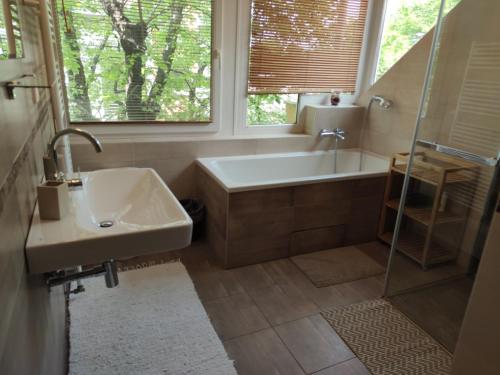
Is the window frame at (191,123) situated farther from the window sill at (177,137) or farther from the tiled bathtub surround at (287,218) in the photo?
the tiled bathtub surround at (287,218)

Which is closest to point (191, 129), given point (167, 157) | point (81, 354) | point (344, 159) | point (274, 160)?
point (167, 157)

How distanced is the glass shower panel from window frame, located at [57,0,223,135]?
5.20 ft

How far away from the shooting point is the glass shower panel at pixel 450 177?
2.03 metres

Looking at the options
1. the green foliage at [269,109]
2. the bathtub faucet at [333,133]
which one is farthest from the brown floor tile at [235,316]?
the bathtub faucet at [333,133]

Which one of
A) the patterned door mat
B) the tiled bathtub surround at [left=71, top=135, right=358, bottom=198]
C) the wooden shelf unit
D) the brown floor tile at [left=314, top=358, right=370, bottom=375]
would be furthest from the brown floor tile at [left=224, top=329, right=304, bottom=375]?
the tiled bathtub surround at [left=71, top=135, right=358, bottom=198]

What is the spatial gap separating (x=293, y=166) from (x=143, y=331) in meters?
1.94

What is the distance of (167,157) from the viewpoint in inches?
112

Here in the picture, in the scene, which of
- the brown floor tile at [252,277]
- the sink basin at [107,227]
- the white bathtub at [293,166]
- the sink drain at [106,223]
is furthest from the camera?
the white bathtub at [293,166]

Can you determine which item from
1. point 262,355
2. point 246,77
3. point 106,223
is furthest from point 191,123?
point 262,355

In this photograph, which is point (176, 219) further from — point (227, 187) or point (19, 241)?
point (227, 187)

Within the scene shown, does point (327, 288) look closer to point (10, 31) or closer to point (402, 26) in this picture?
point (10, 31)

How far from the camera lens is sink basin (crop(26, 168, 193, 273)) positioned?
1.00 meters

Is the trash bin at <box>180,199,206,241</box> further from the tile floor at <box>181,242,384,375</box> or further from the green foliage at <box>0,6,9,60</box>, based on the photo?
the green foliage at <box>0,6,9,60</box>

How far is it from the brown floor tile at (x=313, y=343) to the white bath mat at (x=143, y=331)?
0.35 m
